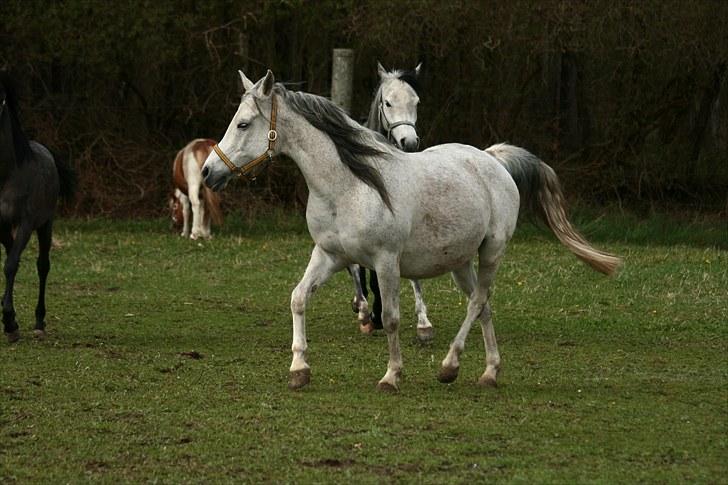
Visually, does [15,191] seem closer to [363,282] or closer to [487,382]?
[363,282]

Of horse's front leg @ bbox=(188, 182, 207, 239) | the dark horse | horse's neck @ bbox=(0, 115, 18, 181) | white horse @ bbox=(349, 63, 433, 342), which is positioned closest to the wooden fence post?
horse's front leg @ bbox=(188, 182, 207, 239)

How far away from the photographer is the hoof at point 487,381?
8102mm

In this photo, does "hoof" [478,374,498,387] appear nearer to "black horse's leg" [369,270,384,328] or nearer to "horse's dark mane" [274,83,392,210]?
"horse's dark mane" [274,83,392,210]

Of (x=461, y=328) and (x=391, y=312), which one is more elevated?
(x=391, y=312)

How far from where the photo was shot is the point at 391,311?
7789 mm

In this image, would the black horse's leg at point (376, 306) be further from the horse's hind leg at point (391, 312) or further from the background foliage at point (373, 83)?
the background foliage at point (373, 83)

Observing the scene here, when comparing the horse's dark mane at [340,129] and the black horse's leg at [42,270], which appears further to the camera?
the black horse's leg at [42,270]

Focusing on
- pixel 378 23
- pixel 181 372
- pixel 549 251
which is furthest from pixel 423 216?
pixel 378 23

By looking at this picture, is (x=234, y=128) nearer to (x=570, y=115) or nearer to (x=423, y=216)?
(x=423, y=216)

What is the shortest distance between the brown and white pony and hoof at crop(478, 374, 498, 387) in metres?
9.88

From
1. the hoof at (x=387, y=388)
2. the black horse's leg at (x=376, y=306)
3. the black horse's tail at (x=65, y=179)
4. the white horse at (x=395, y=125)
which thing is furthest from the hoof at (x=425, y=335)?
the black horse's tail at (x=65, y=179)

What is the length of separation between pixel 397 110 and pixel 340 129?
259 cm

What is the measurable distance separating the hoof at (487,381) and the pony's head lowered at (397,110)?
2.55 meters

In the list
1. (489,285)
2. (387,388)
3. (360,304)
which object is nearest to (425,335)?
(360,304)
